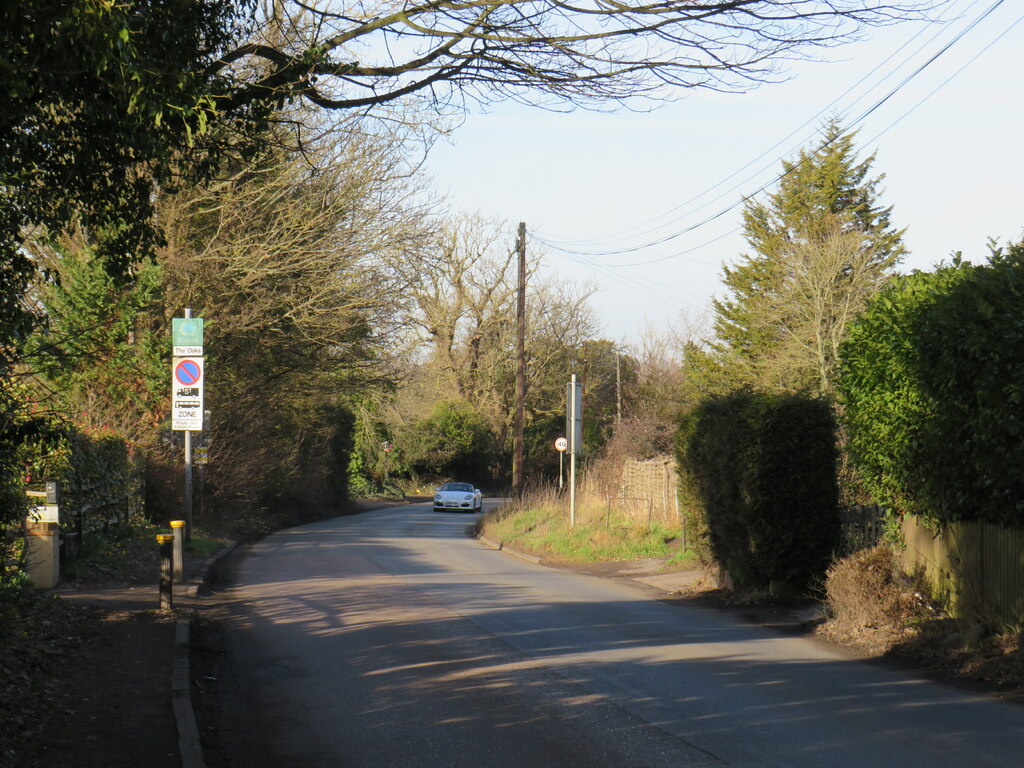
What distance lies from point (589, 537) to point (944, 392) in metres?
14.6

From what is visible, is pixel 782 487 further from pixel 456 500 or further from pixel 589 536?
pixel 456 500

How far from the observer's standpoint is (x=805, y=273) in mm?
34250

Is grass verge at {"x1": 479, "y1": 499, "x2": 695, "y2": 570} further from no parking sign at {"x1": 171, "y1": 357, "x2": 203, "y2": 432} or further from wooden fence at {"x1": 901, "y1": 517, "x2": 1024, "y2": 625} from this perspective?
no parking sign at {"x1": 171, "y1": 357, "x2": 203, "y2": 432}

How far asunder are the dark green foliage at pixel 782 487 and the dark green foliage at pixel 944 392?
58.6 inches

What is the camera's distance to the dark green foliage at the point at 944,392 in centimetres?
875

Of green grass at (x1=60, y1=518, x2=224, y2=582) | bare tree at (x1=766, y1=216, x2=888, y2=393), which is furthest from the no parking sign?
bare tree at (x1=766, y1=216, x2=888, y2=393)

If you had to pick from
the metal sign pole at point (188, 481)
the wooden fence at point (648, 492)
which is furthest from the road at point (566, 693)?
the wooden fence at point (648, 492)

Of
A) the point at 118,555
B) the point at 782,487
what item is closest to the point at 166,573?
the point at 118,555

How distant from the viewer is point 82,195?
27.0 ft

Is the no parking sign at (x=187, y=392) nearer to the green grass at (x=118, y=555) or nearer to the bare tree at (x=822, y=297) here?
the green grass at (x=118, y=555)

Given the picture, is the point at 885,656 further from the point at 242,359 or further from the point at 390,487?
the point at 390,487

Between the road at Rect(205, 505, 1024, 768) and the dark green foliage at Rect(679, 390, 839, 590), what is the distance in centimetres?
116

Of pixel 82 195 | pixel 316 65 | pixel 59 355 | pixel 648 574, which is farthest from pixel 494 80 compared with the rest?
pixel 648 574

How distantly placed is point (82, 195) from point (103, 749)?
4.37 meters
